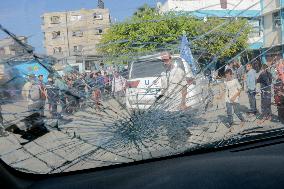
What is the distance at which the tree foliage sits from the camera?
2238 mm

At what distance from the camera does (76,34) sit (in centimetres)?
214

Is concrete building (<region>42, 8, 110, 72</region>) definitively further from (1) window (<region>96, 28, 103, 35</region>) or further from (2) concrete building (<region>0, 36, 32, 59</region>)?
(2) concrete building (<region>0, 36, 32, 59</region>)

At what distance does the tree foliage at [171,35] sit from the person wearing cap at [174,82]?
10cm

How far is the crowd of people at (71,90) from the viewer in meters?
2.07

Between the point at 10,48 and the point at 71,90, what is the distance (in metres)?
0.42

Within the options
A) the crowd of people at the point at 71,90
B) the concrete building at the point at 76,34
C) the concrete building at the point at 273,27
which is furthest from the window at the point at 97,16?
the concrete building at the point at 273,27

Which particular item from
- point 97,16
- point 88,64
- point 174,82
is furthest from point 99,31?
point 174,82

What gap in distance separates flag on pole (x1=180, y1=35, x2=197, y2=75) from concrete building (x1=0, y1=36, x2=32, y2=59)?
0.97 metres

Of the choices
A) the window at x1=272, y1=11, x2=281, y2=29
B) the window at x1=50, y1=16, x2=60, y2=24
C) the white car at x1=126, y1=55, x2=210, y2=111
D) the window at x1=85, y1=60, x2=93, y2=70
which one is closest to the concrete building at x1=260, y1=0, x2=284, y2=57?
the window at x1=272, y1=11, x2=281, y2=29

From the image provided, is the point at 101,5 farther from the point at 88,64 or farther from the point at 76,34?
the point at 88,64

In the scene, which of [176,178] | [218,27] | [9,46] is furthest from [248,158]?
[9,46]

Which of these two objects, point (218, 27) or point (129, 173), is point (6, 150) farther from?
point (218, 27)

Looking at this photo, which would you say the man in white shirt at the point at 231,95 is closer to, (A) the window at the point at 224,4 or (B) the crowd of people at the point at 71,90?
(A) the window at the point at 224,4

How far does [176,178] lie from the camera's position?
186 centimetres
